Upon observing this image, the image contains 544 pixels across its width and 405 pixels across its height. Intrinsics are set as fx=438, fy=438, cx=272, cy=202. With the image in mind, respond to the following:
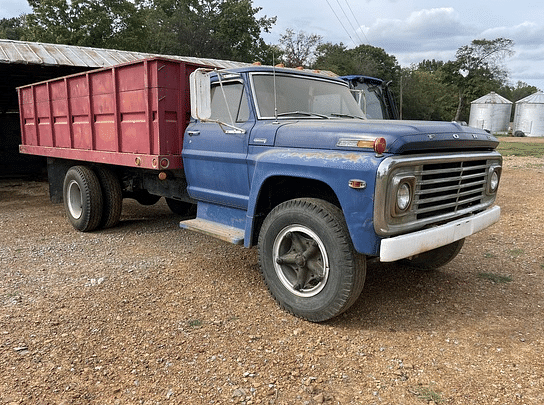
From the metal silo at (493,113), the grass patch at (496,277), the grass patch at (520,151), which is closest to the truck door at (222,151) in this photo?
the grass patch at (496,277)

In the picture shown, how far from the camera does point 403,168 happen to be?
119 inches

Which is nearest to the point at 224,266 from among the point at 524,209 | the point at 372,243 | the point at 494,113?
the point at 372,243

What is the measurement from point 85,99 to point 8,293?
2.90 meters

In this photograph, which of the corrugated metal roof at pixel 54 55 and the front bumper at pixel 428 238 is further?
the corrugated metal roof at pixel 54 55

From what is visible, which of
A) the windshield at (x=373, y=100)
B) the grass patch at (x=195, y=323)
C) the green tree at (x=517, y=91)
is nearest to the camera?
the grass patch at (x=195, y=323)

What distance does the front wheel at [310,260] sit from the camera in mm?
3199

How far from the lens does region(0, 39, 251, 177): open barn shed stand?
1072 cm

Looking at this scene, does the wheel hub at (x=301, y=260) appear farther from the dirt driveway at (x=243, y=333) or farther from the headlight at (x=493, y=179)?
the headlight at (x=493, y=179)

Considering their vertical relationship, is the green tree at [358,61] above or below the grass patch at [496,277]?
above

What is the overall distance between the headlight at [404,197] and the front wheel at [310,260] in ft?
1.43

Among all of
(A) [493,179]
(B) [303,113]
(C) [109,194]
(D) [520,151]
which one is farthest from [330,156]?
(D) [520,151]

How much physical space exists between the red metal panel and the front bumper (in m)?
2.78

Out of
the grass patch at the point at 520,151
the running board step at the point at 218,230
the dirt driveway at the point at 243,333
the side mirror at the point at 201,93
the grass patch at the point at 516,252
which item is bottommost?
the dirt driveway at the point at 243,333

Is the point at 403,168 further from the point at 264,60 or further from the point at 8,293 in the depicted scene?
the point at 264,60
